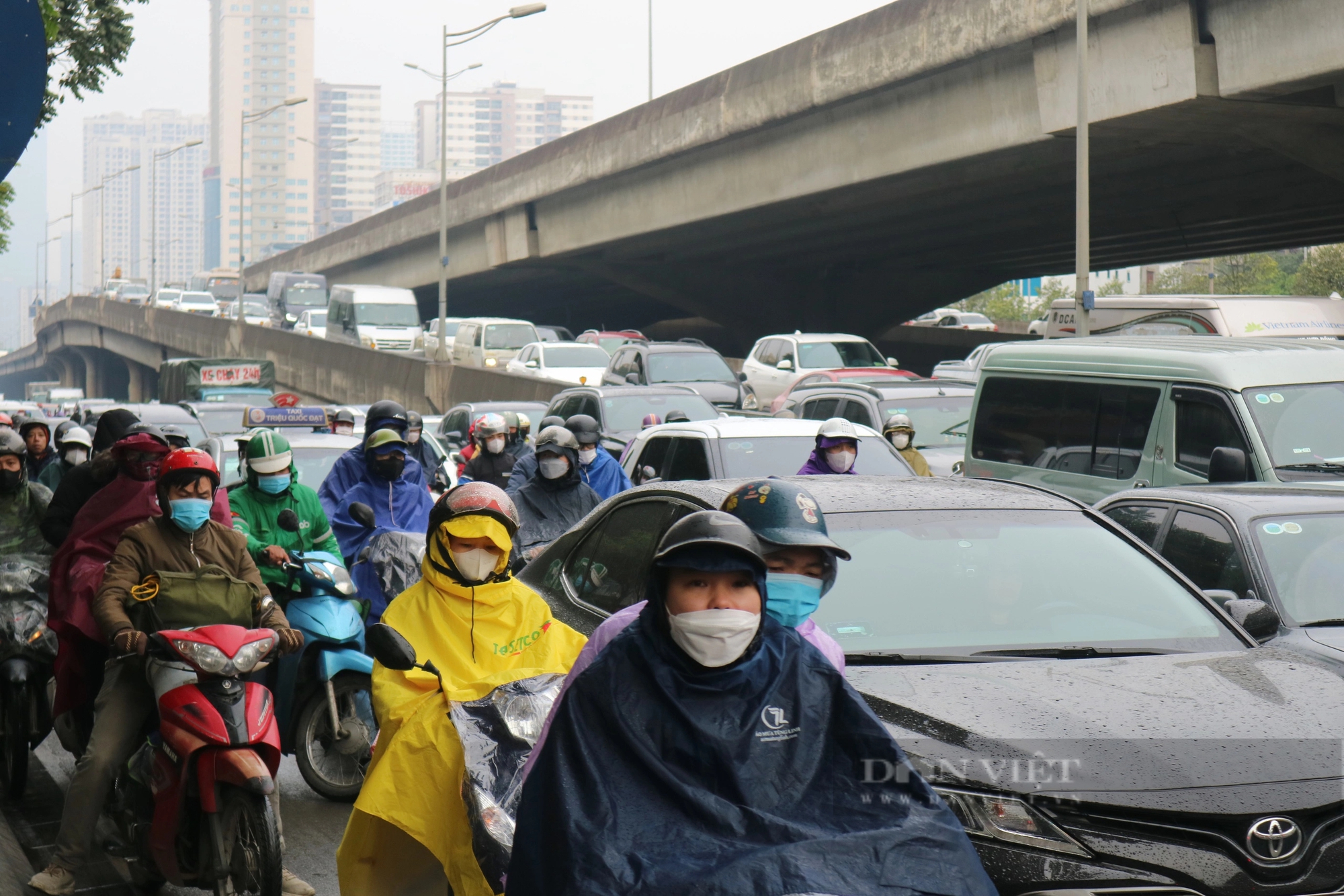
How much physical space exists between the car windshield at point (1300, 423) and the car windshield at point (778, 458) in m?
2.23

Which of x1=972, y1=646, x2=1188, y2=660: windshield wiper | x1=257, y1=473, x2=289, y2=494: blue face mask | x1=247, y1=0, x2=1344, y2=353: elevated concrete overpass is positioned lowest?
x1=972, y1=646, x2=1188, y2=660: windshield wiper

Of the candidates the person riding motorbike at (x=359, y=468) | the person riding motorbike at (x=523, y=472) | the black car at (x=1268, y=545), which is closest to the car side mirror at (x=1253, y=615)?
the black car at (x=1268, y=545)

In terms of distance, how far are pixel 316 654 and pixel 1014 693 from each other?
140 inches

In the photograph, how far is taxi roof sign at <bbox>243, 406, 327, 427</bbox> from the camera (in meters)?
14.7

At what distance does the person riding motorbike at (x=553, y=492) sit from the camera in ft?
31.2

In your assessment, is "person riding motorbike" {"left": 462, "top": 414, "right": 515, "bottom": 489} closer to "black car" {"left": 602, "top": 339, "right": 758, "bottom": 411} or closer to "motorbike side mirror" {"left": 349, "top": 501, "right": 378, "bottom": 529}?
"motorbike side mirror" {"left": 349, "top": 501, "right": 378, "bottom": 529}

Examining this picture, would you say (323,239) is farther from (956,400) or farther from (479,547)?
(479,547)

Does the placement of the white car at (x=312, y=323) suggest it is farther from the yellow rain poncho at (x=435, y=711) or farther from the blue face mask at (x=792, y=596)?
the blue face mask at (x=792, y=596)

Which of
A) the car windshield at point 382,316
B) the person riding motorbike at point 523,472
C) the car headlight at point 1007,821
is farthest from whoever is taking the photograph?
the car windshield at point 382,316

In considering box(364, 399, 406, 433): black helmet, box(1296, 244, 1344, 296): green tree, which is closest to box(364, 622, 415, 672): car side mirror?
box(364, 399, 406, 433): black helmet

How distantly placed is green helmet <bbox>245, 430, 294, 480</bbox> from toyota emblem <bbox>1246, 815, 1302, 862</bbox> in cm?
464

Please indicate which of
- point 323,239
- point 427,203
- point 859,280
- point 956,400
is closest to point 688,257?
point 859,280

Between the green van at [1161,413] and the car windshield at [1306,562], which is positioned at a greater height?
the green van at [1161,413]

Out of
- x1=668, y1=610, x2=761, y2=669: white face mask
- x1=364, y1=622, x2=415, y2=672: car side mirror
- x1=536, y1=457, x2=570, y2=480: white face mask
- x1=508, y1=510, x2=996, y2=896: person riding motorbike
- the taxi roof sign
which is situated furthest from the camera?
the taxi roof sign
